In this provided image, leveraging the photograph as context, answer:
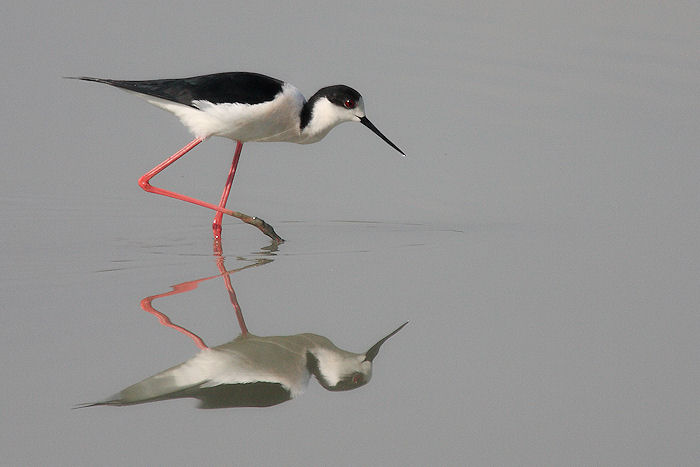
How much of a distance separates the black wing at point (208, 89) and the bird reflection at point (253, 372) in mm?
1740

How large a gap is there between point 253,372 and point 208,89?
2.35 m

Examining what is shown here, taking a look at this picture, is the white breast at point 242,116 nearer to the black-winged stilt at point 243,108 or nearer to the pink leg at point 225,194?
the black-winged stilt at point 243,108

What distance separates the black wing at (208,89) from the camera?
5793 millimetres

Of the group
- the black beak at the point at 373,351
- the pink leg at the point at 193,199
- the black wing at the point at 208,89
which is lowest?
the black beak at the point at 373,351

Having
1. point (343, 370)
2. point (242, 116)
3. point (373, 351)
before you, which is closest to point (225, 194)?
point (242, 116)

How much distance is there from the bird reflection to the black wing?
1740 mm

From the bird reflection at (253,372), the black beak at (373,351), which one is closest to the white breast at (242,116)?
the bird reflection at (253,372)

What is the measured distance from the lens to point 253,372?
3.93 metres

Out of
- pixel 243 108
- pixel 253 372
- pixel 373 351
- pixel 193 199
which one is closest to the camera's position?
pixel 253 372

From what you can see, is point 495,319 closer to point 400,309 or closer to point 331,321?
point 400,309

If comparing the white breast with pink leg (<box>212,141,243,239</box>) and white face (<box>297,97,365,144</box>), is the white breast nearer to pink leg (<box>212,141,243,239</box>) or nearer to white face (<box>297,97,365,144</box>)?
white face (<box>297,97,365,144</box>)

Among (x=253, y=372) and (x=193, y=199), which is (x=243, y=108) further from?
(x=253, y=372)

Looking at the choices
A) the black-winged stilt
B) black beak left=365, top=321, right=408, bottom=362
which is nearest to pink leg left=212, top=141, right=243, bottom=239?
the black-winged stilt

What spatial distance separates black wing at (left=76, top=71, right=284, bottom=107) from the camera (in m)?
5.79
